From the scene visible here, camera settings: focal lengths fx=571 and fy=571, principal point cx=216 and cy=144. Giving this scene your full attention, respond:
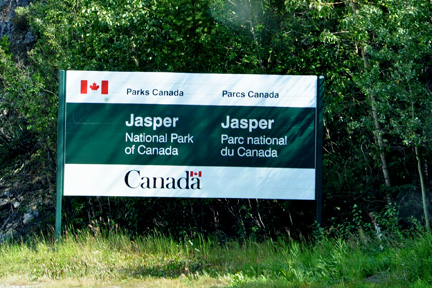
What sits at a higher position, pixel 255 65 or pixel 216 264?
pixel 255 65

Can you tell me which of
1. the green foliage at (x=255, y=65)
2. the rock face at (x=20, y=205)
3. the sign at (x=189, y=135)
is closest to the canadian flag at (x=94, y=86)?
the sign at (x=189, y=135)

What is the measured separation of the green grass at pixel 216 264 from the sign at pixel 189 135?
894 millimetres

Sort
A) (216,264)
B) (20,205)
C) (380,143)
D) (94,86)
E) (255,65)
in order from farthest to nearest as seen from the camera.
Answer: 1. (20,205)
2. (255,65)
3. (380,143)
4. (94,86)
5. (216,264)

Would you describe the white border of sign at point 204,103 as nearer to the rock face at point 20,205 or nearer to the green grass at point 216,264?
the green grass at point 216,264

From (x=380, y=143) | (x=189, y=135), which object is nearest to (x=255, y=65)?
(x=189, y=135)

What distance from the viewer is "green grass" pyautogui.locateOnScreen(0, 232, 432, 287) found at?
701 centimetres

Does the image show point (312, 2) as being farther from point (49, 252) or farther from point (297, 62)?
point (49, 252)

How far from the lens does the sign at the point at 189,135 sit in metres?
9.47

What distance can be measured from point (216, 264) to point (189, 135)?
2229 millimetres

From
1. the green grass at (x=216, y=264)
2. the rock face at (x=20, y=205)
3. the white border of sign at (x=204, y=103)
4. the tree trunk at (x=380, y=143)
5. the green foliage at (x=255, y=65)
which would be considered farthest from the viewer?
the rock face at (x=20, y=205)

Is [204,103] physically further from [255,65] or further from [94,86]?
[255,65]

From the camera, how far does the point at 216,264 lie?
28.3 ft

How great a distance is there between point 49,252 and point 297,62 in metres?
5.88

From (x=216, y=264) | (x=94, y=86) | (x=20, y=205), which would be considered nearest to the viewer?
(x=216, y=264)
